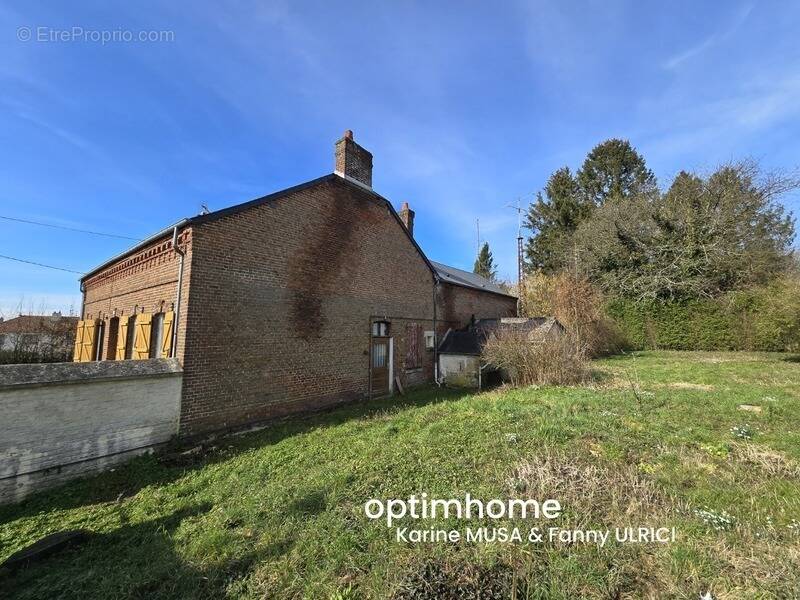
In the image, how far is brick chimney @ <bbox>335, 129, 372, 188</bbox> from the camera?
1191cm

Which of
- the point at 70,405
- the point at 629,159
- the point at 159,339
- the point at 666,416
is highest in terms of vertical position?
the point at 629,159

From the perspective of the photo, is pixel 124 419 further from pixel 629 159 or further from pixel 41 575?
pixel 629 159

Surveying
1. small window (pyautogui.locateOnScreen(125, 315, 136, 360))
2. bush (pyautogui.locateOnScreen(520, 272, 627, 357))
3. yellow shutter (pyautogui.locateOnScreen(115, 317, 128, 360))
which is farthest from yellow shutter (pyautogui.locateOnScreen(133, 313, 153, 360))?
bush (pyautogui.locateOnScreen(520, 272, 627, 357))

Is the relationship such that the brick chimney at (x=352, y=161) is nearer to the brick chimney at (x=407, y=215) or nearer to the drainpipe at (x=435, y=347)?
the drainpipe at (x=435, y=347)

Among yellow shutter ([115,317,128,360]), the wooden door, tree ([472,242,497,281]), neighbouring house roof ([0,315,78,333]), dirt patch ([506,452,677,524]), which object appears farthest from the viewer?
tree ([472,242,497,281])

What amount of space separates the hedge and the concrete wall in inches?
874

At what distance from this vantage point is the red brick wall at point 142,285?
7.82 m

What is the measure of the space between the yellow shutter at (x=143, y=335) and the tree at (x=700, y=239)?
1035 inches

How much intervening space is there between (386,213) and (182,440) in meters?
9.31

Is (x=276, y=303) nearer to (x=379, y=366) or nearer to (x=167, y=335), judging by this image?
(x=167, y=335)

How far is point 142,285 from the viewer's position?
9508 millimetres

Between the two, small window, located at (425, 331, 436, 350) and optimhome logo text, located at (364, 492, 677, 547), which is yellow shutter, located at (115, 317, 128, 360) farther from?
small window, located at (425, 331, 436, 350)

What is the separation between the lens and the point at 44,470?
5.66 m

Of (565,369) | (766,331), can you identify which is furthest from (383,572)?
(766,331)
